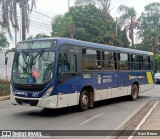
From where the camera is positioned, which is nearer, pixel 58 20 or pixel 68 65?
pixel 68 65

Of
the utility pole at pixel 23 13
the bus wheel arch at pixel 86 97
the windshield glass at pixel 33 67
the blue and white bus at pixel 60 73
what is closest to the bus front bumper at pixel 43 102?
the blue and white bus at pixel 60 73

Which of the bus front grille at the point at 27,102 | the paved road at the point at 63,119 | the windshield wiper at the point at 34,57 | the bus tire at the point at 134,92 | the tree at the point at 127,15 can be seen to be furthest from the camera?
the tree at the point at 127,15

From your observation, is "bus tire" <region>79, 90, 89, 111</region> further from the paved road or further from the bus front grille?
the bus front grille

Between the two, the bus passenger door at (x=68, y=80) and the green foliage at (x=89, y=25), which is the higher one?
the green foliage at (x=89, y=25)

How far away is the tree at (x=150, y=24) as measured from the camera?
3017 inches

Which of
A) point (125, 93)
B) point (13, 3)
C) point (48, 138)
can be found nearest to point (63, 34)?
point (13, 3)

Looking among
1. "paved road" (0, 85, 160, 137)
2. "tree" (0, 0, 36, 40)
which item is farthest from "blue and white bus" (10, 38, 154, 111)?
"tree" (0, 0, 36, 40)

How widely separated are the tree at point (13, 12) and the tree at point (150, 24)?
49.3 metres

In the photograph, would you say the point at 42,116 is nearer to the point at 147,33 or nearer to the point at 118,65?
the point at 118,65

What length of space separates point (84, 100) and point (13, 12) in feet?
55.8

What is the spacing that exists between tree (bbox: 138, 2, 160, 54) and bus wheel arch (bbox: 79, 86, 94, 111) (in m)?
63.2

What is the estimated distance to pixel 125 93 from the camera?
59.2ft

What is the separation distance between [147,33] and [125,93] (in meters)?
62.2

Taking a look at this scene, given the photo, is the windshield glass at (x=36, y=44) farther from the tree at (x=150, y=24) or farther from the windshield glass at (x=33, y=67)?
the tree at (x=150, y=24)
